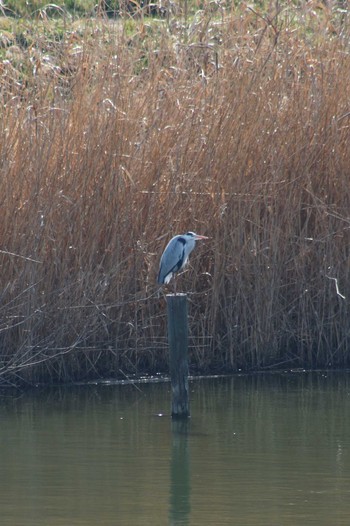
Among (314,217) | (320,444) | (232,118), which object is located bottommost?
(320,444)

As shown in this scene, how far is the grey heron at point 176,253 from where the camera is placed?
6.08 meters

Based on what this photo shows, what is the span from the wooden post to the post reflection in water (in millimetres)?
85

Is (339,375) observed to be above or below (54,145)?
below

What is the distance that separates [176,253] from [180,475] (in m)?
1.46

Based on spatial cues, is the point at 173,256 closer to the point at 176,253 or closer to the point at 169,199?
the point at 176,253

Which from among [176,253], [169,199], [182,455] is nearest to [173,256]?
[176,253]

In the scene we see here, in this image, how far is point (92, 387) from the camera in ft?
21.7

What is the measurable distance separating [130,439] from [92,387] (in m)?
1.01

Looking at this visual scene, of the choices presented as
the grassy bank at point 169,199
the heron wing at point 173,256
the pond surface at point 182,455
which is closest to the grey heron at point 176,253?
the heron wing at point 173,256

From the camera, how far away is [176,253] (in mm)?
6082

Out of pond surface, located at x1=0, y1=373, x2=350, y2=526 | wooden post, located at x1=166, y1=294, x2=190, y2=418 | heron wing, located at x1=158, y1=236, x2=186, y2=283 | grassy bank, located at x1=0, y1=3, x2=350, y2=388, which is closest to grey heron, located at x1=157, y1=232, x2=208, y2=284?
heron wing, located at x1=158, y1=236, x2=186, y2=283

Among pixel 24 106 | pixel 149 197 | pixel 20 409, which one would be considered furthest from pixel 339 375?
pixel 24 106

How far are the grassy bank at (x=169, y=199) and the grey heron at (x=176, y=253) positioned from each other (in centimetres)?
49

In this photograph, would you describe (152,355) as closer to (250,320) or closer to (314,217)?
(250,320)
